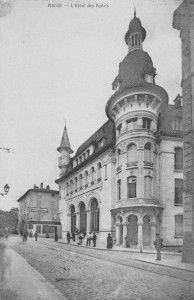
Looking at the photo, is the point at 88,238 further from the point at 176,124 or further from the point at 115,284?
the point at 115,284

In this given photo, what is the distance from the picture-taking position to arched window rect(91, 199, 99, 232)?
34028 millimetres

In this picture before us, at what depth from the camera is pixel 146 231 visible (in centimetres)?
2720

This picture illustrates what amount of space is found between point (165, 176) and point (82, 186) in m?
13.3

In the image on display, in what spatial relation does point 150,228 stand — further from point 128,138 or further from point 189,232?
point 189,232

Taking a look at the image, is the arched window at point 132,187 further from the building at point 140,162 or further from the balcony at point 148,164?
the balcony at point 148,164

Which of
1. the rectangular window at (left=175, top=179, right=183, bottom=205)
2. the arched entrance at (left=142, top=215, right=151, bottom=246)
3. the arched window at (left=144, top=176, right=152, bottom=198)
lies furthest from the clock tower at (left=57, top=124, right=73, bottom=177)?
the rectangular window at (left=175, top=179, right=183, bottom=205)

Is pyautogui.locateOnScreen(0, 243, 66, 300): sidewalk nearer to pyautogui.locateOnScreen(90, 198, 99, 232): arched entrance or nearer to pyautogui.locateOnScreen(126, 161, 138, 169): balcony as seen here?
pyautogui.locateOnScreen(126, 161, 138, 169): balcony

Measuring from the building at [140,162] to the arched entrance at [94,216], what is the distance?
175 centimetres

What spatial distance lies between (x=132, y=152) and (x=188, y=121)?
1227 centimetres

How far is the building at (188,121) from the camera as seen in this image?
15.3 metres

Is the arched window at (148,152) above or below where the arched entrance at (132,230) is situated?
above

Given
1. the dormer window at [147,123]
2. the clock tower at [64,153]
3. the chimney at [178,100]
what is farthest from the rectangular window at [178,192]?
the clock tower at [64,153]

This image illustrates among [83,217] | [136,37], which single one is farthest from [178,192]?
[136,37]

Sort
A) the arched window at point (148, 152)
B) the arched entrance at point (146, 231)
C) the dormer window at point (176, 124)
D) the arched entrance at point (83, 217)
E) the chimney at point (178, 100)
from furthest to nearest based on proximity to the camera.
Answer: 1. the arched entrance at point (83, 217)
2. the chimney at point (178, 100)
3. the dormer window at point (176, 124)
4. the arched window at point (148, 152)
5. the arched entrance at point (146, 231)
